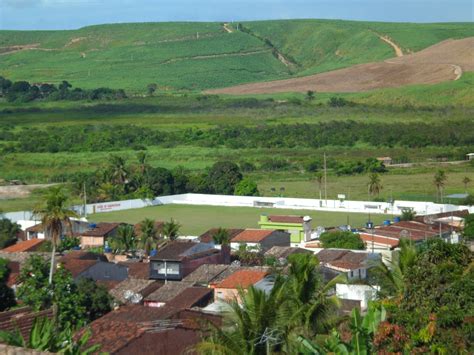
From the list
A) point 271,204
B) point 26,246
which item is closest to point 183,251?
point 26,246

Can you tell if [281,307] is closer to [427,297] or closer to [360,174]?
[427,297]

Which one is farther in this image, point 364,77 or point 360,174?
point 364,77

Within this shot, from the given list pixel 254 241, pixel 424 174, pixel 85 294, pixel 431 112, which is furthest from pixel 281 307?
pixel 431 112

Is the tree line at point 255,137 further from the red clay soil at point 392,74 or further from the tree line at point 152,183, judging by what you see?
the red clay soil at point 392,74

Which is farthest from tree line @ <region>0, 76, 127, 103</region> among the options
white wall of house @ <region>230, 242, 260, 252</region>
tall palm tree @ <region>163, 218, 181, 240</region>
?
white wall of house @ <region>230, 242, 260, 252</region>

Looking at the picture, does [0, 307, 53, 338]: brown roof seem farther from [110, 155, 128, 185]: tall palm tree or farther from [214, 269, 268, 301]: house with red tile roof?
[110, 155, 128, 185]: tall palm tree

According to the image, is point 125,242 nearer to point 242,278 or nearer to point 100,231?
point 100,231

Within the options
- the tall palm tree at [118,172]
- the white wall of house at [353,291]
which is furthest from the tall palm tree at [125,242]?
the tall palm tree at [118,172]
